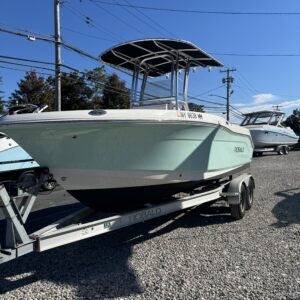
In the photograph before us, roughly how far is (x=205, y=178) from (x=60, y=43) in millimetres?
15954

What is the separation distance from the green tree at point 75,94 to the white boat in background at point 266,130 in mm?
16234

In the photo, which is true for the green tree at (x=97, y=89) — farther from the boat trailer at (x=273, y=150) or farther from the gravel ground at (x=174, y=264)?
the gravel ground at (x=174, y=264)

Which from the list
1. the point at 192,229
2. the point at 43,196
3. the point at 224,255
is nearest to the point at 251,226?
the point at 192,229

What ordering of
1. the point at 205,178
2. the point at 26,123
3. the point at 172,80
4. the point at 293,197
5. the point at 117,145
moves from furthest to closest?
the point at 293,197
the point at 172,80
the point at 205,178
the point at 117,145
the point at 26,123

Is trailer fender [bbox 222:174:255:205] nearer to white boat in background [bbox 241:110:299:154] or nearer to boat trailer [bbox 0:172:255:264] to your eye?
boat trailer [bbox 0:172:255:264]

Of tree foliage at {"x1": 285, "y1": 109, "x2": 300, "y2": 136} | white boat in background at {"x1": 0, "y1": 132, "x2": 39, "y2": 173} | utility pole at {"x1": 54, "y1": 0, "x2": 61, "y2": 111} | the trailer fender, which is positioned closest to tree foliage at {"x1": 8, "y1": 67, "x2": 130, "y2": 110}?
utility pole at {"x1": 54, "y1": 0, "x2": 61, "y2": 111}

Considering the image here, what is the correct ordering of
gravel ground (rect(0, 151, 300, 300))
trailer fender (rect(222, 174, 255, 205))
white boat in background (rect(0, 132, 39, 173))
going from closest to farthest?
gravel ground (rect(0, 151, 300, 300)) < trailer fender (rect(222, 174, 255, 205)) < white boat in background (rect(0, 132, 39, 173))

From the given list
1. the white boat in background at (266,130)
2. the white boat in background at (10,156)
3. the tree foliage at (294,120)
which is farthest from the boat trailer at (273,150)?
the tree foliage at (294,120)

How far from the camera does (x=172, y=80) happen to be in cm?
679

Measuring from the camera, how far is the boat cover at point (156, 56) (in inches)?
256

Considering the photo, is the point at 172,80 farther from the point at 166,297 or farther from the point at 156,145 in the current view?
the point at 166,297

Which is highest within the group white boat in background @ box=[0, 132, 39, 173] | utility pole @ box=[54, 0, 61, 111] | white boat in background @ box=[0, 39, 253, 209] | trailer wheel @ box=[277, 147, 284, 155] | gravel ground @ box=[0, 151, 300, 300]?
utility pole @ box=[54, 0, 61, 111]

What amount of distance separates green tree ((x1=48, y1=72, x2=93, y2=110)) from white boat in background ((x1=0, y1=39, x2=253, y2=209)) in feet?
93.0

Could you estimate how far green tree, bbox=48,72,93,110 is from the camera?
112 ft
